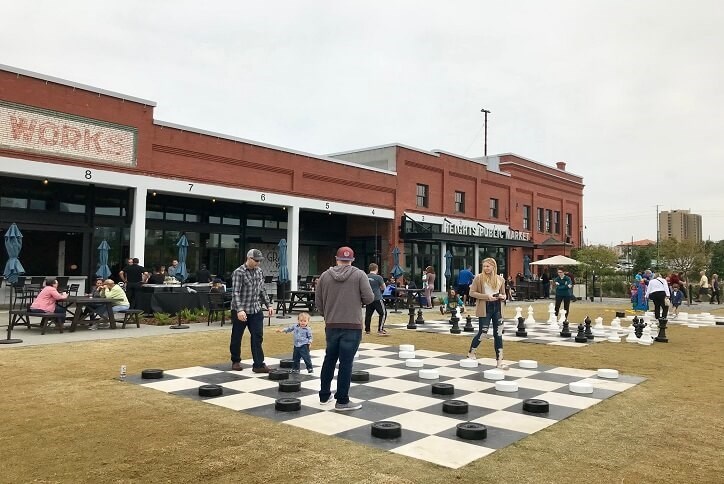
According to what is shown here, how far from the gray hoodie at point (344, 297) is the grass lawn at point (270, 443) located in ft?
4.40

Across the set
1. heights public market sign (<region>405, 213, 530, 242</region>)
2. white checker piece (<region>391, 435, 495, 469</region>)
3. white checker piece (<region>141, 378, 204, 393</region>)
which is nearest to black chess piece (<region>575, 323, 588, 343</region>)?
white checker piece (<region>391, 435, 495, 469</region>)

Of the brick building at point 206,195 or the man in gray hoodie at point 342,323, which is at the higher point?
the brick building at point 206,195

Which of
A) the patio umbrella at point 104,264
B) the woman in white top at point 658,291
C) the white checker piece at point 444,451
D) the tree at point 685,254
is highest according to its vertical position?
the tree at point 685,254

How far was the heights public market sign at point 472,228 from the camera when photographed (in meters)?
33.6

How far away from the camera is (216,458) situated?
173 inches

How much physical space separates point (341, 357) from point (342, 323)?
1.29ft

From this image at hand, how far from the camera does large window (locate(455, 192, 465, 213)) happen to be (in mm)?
36219

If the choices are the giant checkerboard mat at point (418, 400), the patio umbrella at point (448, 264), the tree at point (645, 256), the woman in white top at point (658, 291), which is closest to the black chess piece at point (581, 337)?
the giant checkerboard mat at point (418, 400)

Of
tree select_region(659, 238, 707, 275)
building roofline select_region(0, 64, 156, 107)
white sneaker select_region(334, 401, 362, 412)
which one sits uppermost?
building roofline select_region(0, 64, 156, 107)

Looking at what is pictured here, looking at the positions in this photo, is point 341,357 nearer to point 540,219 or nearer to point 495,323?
point 495,323

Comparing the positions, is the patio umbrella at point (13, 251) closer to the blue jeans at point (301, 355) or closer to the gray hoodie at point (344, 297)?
the blue jeans at point (301, 355)

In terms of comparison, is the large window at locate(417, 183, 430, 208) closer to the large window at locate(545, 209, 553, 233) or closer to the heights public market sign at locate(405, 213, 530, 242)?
the heights public market sign at locate(405, 213, 530, 242)

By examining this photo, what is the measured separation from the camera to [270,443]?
479 cm

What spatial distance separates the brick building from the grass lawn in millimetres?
12694
